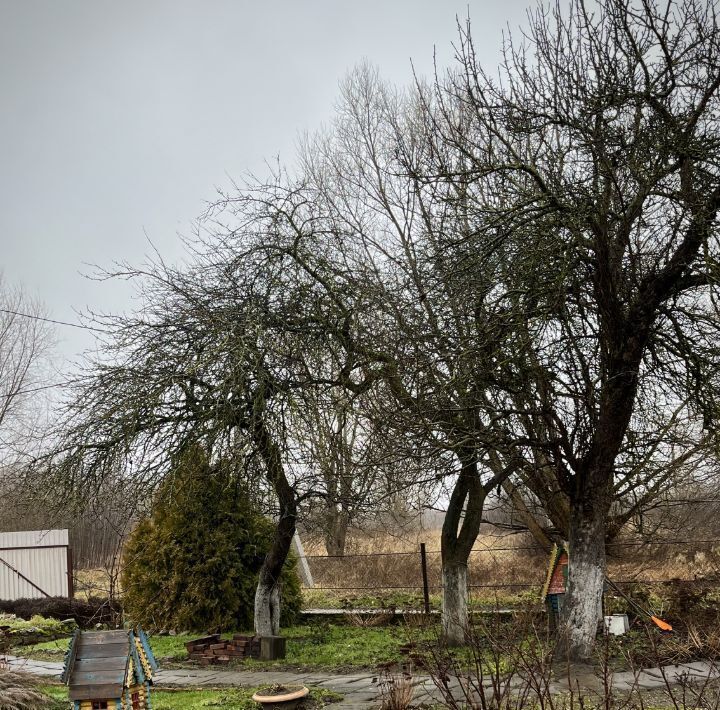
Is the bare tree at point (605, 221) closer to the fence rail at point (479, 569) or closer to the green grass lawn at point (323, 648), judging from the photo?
the green grass lawn at point (323, 648)

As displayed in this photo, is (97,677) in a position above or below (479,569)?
above

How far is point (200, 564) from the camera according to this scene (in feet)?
39.7

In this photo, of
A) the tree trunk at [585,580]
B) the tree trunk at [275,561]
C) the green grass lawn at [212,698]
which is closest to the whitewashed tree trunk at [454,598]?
the tree trunk at [585,580]

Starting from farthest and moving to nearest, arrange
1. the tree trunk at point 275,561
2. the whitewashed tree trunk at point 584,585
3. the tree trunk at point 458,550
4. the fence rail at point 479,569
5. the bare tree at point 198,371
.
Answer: the fence rail at point 479,569 → the tree trunk at point 275,561 → the tree trunk at point 458,550 → the bare tree at point 198,371 → the whitewashed tree trunk at point 584,585

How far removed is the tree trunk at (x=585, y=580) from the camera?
7840 mm

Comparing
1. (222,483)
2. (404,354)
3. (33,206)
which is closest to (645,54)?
(404,354)

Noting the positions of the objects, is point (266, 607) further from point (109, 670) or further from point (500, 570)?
point (500, 570)

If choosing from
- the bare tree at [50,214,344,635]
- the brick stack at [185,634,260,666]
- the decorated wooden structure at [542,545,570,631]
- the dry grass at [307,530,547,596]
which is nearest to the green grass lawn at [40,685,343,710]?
the brick stack at [185,634,260,666]

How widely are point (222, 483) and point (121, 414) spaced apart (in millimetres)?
2468

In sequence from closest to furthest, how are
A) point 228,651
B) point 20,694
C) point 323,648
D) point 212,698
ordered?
point 20,694 < point 212,698 < point 228,651 < point 323,648

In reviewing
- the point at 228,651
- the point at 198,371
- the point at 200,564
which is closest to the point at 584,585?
the point at 228,651

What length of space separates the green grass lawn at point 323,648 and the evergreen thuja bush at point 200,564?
458 millimetres

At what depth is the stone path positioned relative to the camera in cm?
668

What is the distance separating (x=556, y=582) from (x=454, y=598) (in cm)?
125
